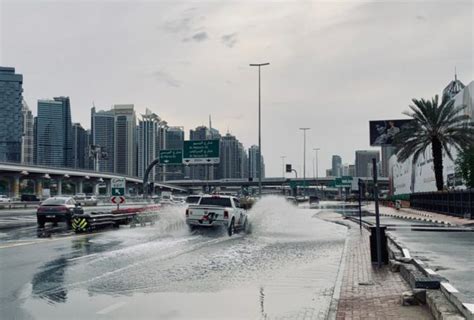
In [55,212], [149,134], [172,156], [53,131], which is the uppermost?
[53,131]

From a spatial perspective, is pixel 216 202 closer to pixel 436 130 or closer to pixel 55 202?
pixel 55 202

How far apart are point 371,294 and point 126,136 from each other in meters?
112

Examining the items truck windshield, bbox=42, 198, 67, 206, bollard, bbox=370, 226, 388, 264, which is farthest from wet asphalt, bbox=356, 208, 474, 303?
truck windshield, bbox=42, 198, 67, 206

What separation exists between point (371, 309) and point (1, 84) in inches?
3718

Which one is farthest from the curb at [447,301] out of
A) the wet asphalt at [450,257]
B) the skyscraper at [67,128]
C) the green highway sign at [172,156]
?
the skyscraper at [67,128]

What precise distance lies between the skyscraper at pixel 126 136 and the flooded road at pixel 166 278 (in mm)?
99398

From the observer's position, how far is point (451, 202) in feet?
134

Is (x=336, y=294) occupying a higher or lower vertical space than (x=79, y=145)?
lower

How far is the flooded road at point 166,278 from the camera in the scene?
8.47 metres

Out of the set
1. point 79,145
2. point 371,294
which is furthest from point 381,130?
point 371,294

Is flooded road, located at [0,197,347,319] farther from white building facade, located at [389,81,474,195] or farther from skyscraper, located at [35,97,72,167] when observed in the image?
skyscraper, located at [35,97,72,167]

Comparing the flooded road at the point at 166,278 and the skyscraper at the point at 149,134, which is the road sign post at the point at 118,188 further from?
the skyscraper at the point at 149,134

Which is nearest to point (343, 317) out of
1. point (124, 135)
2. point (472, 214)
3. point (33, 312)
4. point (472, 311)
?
point (472, 311)

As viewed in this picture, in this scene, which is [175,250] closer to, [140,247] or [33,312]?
[140,247]
